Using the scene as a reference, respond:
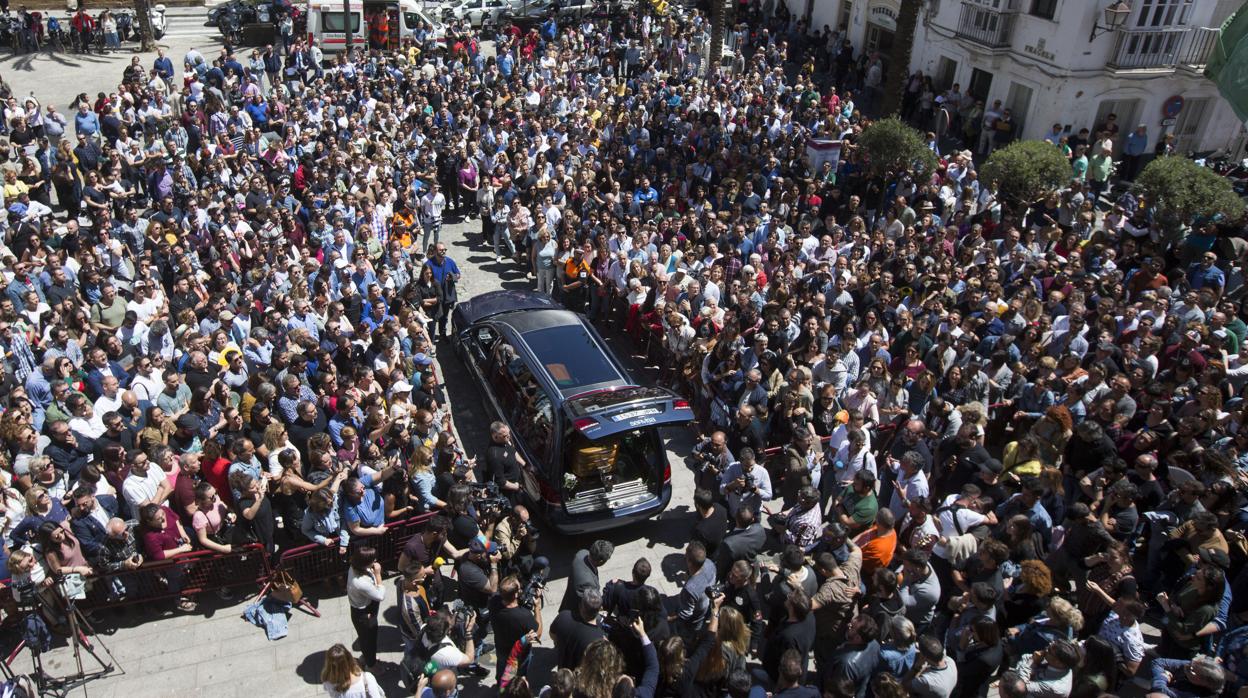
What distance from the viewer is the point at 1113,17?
19594 mm

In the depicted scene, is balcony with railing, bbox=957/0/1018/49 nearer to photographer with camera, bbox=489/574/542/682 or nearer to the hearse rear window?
the hearse rear window

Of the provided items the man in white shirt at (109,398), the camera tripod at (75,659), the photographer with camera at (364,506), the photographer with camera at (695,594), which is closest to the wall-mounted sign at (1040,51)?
the photographer with camera at (695,594)

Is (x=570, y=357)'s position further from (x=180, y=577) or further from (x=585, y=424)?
(x=180, y=577)

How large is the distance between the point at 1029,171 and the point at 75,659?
50.4ft

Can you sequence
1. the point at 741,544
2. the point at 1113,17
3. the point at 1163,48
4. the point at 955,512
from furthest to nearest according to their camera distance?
the point at 1163,48 < the point at 1113,17 < the point at 955,512 < the point at 741,544

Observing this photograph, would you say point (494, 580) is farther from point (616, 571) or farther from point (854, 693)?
point (854, 693)

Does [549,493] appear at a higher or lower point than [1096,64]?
lower

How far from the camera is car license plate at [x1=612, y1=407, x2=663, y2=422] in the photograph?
8484 millimetres

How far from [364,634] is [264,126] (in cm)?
1553

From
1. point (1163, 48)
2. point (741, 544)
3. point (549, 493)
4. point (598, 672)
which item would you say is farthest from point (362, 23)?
point (598, 672)

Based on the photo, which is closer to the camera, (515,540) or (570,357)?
(515,540)

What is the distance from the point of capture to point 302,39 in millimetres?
26391

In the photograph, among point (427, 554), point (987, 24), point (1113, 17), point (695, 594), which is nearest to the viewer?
point (695, 594)

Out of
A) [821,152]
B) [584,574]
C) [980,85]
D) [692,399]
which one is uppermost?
[980,85]
